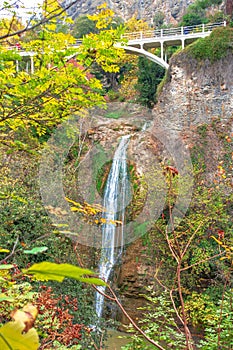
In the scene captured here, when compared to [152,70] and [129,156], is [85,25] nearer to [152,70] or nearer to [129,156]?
[152,70]

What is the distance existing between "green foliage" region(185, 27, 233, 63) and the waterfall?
322 cm

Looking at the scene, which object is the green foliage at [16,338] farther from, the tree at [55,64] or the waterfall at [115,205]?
the waterfall at [115,205]

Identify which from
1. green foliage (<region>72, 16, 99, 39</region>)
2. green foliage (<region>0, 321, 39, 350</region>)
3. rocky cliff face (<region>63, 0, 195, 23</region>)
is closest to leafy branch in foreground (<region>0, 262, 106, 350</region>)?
green foliage (<region>0, 321, 39, 350</region>)

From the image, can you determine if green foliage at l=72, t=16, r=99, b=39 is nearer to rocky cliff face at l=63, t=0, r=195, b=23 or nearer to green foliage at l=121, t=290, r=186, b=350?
rocky cliff face at l=63, t=0, r=195, b=23

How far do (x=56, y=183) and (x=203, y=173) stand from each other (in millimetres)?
3494

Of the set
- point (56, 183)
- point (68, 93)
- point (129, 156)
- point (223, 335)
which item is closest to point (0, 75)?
point (68, 93)

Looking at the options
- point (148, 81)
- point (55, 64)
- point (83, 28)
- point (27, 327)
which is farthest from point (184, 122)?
point (83, 28)

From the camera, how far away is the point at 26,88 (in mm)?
2227

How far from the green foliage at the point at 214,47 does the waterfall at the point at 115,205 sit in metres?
3.22

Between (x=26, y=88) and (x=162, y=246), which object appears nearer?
(x=26, y=88)

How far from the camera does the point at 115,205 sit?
9.80 metres

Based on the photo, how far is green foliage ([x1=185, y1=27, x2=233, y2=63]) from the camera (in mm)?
9328

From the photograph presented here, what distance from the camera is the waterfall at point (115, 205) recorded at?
8.79m

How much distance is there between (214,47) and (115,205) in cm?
→ 503
